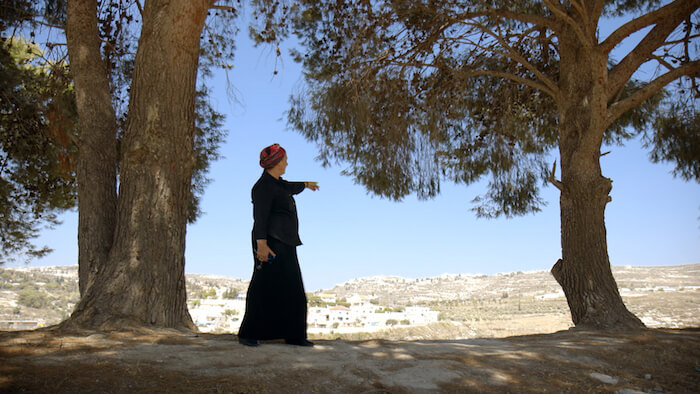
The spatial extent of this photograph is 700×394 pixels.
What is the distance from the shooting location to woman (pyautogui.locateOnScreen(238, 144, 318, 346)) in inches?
163

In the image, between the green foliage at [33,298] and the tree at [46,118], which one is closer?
the tree at [46,118]

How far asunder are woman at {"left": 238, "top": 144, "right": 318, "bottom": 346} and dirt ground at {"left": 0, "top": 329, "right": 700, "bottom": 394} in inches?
6.4

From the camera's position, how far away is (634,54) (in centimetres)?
736

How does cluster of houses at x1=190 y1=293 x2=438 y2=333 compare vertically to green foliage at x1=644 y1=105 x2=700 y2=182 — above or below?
below

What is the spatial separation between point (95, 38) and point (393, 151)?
480 centimetres

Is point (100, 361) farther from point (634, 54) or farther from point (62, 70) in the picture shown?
point (634, 54)

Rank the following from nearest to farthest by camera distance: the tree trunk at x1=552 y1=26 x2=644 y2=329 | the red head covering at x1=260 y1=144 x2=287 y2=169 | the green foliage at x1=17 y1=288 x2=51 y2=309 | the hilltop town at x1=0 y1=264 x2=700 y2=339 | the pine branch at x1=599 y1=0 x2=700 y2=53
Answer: the red head covering at x1=260 y1=144 x2=287 y2=169
the tree trunk at x1=552 y1=26 x2=644 y2=329
the pine branch at x1=599 y1=0 x2=700 y2=53
the hilltop town at x1=0 y1=264 x2=700 y2=339
the green foliage at x1=17 y1=288 x2=51 y2=309

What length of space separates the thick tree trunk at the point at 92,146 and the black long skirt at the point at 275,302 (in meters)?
2.13

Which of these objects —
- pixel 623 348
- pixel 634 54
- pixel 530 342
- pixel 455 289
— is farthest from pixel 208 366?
pixel 455 289

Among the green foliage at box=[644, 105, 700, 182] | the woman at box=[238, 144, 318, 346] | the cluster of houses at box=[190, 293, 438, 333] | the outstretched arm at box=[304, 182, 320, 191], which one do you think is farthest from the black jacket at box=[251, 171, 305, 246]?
the cluster of houses at box=[190, 293, 438, 333]

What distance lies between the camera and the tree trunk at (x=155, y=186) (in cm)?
479

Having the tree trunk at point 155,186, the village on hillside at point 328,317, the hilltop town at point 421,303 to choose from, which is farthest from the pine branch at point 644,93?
the village on hillside at point 328,317

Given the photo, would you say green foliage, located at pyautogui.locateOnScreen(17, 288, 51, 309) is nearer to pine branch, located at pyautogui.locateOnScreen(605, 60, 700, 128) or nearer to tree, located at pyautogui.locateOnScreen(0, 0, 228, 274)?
tree, located at pyautogui.locateOnScreen(0, 0, 228, 274)

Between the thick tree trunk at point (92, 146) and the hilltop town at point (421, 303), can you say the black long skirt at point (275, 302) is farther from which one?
the hilltop town at point (421, 303)
